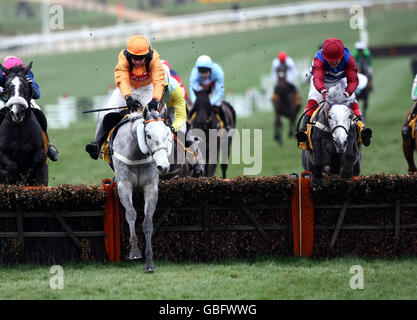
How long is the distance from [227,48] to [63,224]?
1329 inches

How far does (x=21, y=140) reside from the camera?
10.2 meters

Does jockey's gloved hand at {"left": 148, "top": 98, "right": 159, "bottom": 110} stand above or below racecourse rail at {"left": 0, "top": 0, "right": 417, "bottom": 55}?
below

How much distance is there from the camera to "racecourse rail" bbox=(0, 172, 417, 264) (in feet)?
30.3

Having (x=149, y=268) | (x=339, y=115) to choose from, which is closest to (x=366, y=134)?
(x=339, y=115)

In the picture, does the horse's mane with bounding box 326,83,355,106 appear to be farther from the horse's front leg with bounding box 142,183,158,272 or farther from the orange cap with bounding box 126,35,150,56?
the horse's front leg with bounding box 142,183,158,272

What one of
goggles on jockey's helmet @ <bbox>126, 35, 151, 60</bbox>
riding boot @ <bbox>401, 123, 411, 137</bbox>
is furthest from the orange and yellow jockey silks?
riding boot @ <bbox>401, 123, 411, 137</bbox>

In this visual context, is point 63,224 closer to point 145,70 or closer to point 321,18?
point 145,70

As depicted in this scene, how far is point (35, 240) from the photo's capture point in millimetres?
9297

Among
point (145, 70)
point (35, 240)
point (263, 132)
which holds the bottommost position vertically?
point (35, 240)

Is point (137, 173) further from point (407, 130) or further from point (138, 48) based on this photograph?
point (407, 130)

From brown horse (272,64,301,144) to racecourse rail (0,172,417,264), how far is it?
12.3m

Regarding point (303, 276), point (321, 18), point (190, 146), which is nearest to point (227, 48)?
point (321, 18)

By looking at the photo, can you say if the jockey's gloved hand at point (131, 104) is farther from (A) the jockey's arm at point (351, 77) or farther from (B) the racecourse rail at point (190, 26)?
(B) the racecourse rail at point (190, 26)

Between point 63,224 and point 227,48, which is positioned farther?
point 227,48
